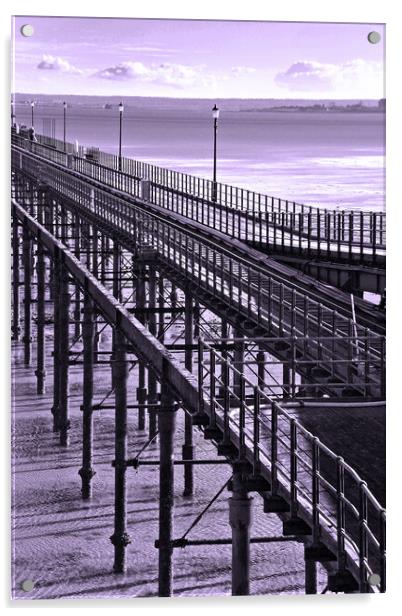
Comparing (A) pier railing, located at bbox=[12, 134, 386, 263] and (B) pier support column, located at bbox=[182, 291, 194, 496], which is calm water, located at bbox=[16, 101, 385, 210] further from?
(B) pier support column, located at bbox=[182, 291, 194, 496]

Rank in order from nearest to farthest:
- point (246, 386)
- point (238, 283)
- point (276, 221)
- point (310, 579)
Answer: point (310, 579)
point (238, 283)
point (246, 386)
point (276, 221)

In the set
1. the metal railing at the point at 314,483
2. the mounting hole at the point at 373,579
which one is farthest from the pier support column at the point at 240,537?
the mounting hole at the point at 373,579

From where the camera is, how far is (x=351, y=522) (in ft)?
53.1

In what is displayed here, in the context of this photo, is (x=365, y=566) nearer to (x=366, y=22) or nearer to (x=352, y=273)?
(x=366, y=22)

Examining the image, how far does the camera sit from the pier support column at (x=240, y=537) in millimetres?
19062

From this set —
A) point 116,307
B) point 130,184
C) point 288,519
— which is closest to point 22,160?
point 130,184

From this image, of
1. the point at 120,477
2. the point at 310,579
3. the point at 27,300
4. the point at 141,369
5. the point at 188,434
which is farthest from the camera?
the point at 27,300

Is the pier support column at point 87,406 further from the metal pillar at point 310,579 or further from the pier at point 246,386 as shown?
the metal pillar at point 310,579

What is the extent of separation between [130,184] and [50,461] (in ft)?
107

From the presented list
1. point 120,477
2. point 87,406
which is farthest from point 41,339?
point 120,477
